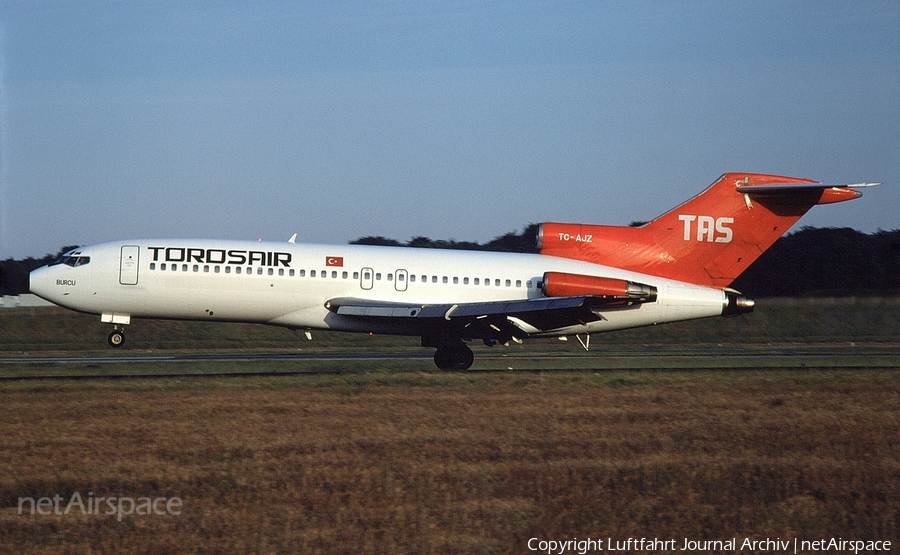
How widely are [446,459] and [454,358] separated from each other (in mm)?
13378

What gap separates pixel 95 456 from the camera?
1290 cm

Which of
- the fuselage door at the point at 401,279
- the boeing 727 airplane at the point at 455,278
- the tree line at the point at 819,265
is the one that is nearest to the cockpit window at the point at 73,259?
the boeing 727 airplane at the point at 455,278

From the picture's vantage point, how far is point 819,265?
56281mm

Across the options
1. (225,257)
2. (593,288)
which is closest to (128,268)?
(225,257)

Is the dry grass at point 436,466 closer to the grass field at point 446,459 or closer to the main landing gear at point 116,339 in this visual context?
the grass field at point 446,459

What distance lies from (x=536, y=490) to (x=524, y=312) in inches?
550

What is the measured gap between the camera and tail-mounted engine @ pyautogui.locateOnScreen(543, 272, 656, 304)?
25.8 m

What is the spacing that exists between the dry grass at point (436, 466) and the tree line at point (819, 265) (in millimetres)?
31174

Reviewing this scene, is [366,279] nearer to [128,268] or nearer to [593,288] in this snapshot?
[593,288]

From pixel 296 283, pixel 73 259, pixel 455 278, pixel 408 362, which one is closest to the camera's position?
pixel 296 283

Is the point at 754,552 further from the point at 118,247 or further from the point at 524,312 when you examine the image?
the point at 118,247

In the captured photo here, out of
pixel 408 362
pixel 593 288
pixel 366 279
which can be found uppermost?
pixel 366 279

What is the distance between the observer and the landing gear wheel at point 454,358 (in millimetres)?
26359

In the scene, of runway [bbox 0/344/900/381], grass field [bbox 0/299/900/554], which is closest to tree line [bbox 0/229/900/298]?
runway [bbox 0/344/900/381]
